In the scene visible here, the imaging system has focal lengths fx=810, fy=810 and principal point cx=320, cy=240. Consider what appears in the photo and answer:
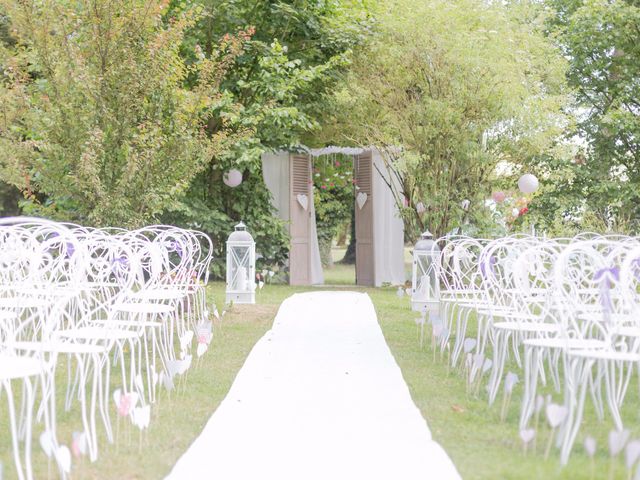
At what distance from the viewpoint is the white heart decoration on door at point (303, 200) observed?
47.0 ft

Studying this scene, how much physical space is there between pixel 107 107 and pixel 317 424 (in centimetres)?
487

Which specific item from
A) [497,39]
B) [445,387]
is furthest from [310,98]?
[445,387]

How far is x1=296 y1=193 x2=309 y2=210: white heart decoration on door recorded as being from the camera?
47.0 feet

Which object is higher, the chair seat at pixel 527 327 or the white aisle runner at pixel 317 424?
the chair seat at pixel 527 327

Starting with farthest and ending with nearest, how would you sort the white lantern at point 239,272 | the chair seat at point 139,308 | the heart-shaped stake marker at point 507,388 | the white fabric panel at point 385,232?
the white fabric panel at point 385,232 → the white lantern at point 239,272 → the chair seat at point 139,308 → the heart-shaped stake marker at point 507,388

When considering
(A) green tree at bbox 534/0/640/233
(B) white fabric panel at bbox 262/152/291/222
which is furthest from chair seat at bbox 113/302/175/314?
(A) green tree at bbox 534/0/640/233

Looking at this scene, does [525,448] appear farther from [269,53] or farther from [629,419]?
[269,53]

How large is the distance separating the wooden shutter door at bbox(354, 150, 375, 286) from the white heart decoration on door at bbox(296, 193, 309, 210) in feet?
2.97

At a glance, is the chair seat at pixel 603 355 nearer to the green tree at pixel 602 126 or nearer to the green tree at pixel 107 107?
the green tree at pixel 107 107

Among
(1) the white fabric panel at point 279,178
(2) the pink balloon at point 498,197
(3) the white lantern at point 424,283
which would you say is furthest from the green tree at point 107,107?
(2) the pink balloon at point 498,197

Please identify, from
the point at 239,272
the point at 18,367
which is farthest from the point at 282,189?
the point at 18,367

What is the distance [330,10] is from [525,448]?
11.6 meters

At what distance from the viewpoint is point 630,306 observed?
142 inches

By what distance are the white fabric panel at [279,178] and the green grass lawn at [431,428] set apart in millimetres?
7973
